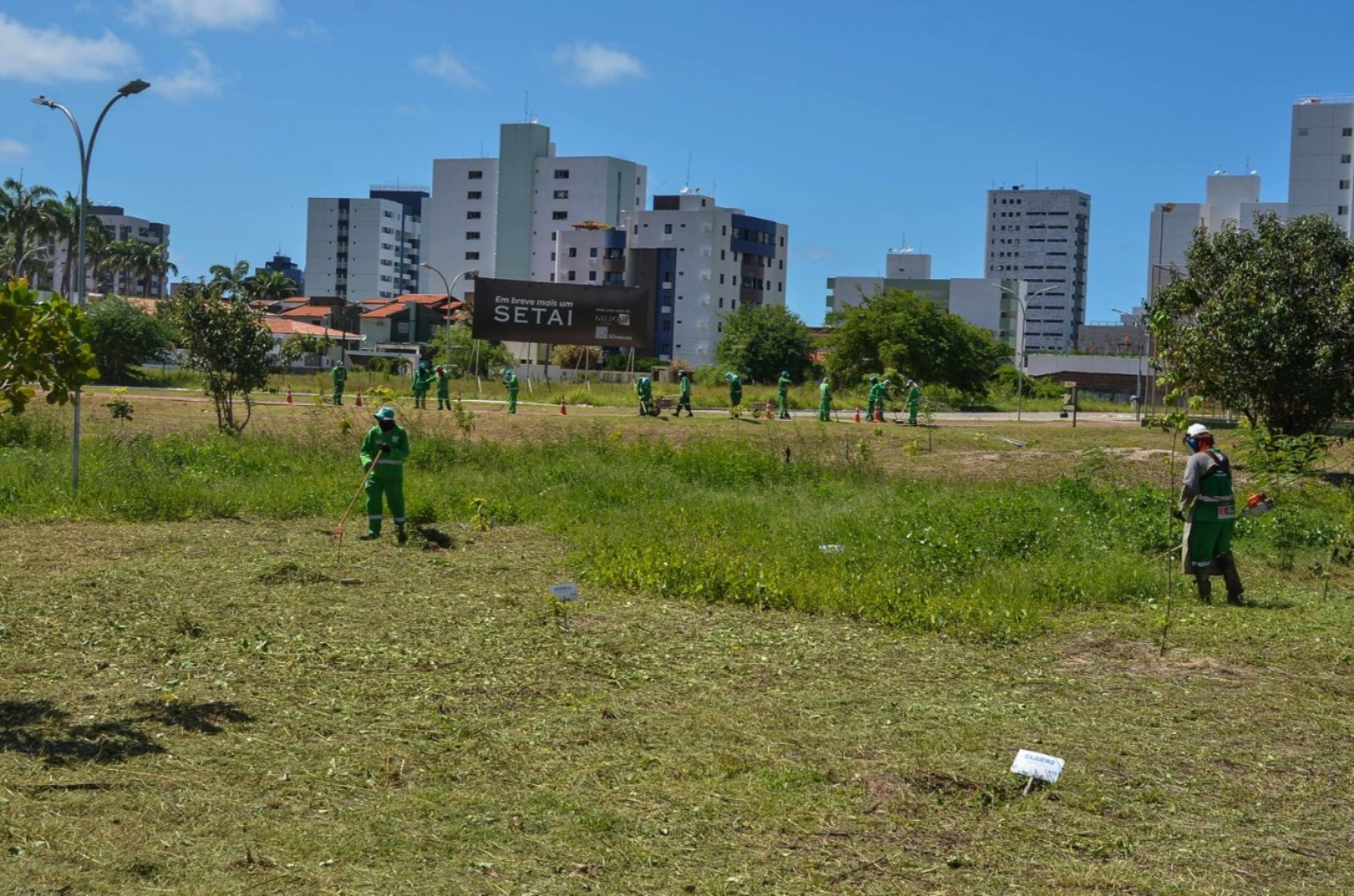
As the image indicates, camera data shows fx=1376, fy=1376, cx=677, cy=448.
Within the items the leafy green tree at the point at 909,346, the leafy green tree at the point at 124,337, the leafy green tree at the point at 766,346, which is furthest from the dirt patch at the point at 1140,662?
the leafy green tree at the point at 766,346

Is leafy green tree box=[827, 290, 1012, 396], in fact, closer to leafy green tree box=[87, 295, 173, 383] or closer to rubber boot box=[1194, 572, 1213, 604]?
leafy green tree box=[87, 295, 173, 383]

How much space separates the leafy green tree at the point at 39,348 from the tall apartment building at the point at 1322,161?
112060 mm

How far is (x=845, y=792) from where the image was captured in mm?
7039

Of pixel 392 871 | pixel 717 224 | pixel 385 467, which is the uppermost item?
pixel 717 224

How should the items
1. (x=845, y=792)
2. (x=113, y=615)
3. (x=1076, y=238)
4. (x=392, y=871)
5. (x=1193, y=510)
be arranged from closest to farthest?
1. (x=392, y=871)
2. (x=845, y=792)
3. (x=113, y=615)
4. (x=1193, y=510)
5. (x=1076, y=238)

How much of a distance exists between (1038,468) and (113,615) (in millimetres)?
21194

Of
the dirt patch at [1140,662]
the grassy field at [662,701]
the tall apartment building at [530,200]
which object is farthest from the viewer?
the tall apartment building at [530,200]

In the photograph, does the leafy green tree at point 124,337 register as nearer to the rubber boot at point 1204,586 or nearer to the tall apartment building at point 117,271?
the tall apartment building at point 117,271

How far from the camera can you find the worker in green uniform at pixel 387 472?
52.9 ft

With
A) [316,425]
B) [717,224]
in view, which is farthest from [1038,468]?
[717,224]

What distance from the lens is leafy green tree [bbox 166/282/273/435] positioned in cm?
2678

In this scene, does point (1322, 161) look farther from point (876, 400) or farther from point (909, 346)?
point (876, 400)

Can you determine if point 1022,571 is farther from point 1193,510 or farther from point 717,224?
point 717,224

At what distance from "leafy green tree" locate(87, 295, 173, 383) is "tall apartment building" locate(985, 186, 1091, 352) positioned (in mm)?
112968
